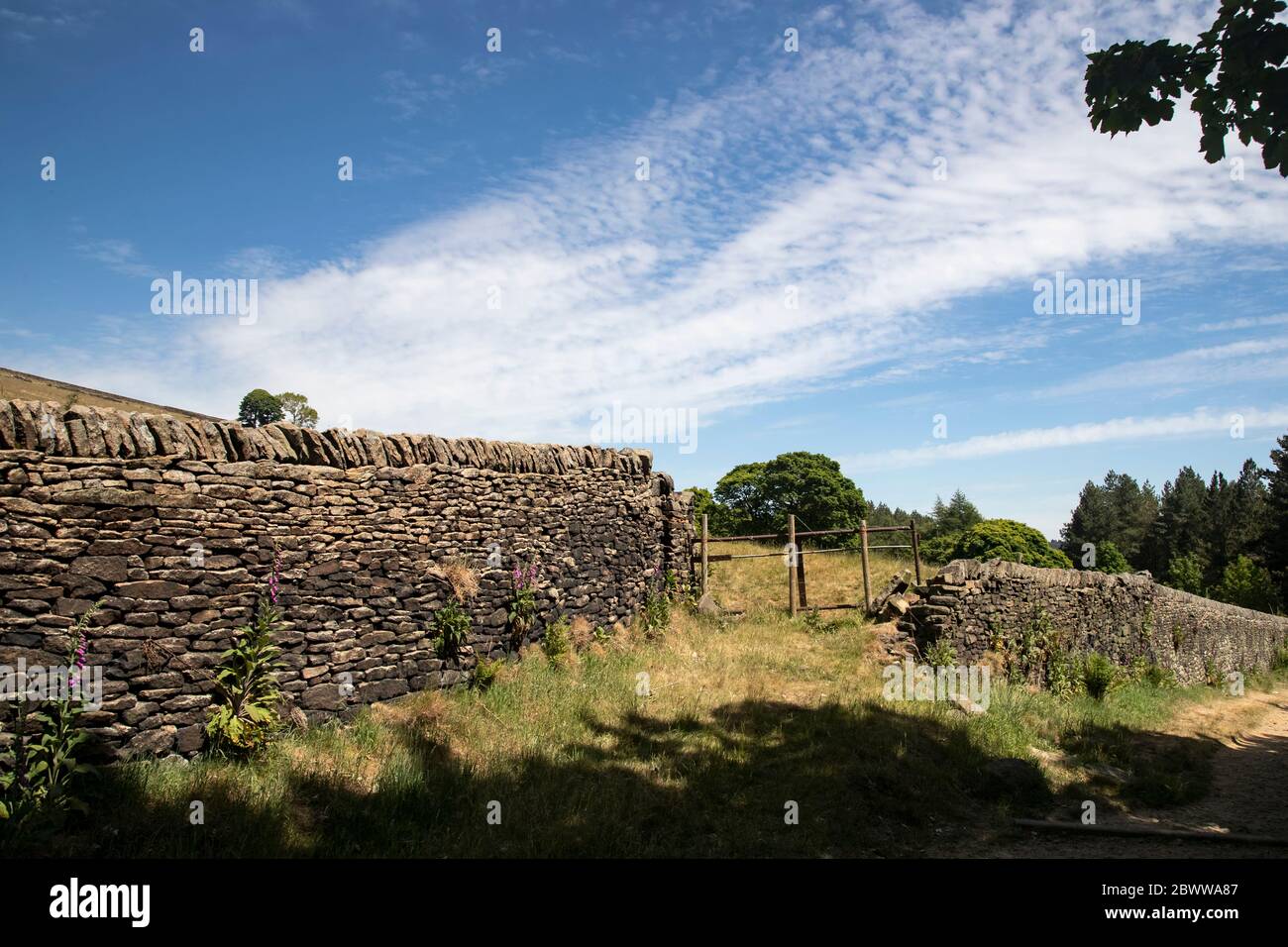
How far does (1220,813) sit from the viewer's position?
8.75 metres

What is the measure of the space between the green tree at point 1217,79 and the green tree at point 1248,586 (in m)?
46.6

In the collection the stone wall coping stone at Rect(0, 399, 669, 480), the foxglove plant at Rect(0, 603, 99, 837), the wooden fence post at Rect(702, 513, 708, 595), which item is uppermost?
the stone wall coping stone at Rect(0, 399, 669, 480)

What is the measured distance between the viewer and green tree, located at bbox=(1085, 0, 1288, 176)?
721cm

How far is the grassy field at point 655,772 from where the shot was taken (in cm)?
625

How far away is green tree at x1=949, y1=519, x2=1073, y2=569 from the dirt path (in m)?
28.5

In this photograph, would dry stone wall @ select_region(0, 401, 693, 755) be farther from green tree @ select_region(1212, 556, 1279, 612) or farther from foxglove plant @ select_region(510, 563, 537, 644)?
green tree @ select_region(1212, 556, 1279, 612)

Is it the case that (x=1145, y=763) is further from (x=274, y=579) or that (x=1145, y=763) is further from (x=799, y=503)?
(x=799, y=503)

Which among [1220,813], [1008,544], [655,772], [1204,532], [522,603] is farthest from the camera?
[1204,532]

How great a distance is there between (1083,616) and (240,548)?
16586mm

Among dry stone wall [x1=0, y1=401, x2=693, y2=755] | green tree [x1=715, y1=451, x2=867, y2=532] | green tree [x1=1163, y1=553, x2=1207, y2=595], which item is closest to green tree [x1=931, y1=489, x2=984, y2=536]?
green tree [x1=1163, y1=553, x2=1207, y2=595]

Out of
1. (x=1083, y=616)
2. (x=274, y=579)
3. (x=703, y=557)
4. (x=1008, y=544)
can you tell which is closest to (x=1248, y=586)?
(x=1008, y=544)

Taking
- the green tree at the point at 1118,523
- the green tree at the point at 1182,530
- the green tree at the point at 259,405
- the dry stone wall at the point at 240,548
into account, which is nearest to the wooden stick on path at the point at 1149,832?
the dry stone wall at the point at 240,548

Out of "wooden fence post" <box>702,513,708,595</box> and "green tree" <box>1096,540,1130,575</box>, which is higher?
"wooden fence post" <box>702,513,708,595</box>
